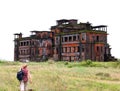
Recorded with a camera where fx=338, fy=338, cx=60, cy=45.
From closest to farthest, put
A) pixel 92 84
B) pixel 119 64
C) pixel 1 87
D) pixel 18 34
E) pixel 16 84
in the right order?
1. pixel 1 87
2. pixel 16 84
3. pixel 92 84
4. pixel 119 64
5. pixel 18 34

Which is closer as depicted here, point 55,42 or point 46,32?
point 55,42

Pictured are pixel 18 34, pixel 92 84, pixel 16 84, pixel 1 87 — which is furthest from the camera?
pixel 18 34

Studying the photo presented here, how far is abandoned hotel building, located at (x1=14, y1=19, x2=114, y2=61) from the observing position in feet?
231

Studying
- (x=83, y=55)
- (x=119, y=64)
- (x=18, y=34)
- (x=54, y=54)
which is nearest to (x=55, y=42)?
(x=54, y=54)

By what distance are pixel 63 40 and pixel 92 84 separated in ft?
166

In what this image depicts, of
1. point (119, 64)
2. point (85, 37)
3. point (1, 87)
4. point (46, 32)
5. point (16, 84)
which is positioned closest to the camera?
point (1, 87)

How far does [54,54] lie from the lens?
3118 inches

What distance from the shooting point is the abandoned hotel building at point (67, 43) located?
231 ft

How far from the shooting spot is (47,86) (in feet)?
75.4

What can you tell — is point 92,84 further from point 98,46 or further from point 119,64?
point 98,46

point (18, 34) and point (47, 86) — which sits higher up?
point (18, 34)

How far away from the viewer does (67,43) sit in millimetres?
74750

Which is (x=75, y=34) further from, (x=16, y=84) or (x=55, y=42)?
(x=16, y=84)

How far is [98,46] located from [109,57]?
3833 mm
